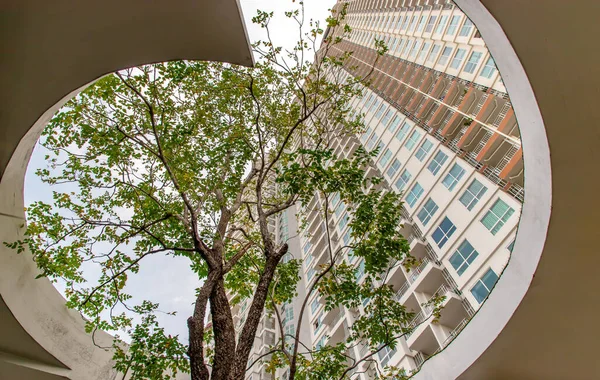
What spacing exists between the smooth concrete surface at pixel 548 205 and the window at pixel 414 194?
16.7 metres

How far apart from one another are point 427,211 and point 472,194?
3263 millimetres

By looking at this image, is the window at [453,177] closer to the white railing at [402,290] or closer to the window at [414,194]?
the window at [414,194]

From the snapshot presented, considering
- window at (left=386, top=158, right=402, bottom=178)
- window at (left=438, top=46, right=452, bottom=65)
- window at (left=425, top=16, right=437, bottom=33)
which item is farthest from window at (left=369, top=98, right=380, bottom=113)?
window at (left=386, top=158, right=402, bottom=178)

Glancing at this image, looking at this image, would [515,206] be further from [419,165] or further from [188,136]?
[188,136]

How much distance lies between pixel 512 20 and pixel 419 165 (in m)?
18.9

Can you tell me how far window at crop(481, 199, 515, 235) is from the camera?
13.1 meters

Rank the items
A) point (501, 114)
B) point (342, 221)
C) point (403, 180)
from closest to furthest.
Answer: point (501, 114), point (403, 180), point (342, 221)

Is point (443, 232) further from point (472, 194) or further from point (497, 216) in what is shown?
point (497, 216)

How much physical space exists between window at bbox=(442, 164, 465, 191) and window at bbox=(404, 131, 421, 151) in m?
4.82

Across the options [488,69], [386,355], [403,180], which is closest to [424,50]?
[488,69]

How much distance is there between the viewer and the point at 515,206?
41.7 feet

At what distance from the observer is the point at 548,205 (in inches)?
114

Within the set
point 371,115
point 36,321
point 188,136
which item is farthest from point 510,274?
point 371,115

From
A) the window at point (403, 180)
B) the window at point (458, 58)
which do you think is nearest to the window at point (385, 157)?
the window at point (403, 180)
